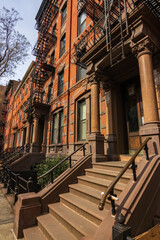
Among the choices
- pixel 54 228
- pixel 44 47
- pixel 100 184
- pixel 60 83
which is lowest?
pixel 54 228

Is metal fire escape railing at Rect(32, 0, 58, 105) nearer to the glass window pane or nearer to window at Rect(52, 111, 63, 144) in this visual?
window at Rect(52, 111, 63, 144)

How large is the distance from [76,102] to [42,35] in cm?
1039

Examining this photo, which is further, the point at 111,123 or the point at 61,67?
the point at 61,67

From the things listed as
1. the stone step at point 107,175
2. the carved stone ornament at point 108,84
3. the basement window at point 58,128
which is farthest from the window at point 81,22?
the stone step at point 107,175

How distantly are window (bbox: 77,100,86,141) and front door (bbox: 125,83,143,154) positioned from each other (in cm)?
310

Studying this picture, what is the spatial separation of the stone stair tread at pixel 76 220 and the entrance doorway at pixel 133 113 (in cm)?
404

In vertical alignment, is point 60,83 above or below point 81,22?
below

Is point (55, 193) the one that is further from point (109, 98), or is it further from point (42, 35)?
point (42, 35)

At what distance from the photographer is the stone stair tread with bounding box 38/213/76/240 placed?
2.97 metres

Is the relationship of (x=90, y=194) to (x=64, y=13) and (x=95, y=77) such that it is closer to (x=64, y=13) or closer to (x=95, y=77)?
(x=95, y=77)

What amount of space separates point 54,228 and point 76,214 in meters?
0.60

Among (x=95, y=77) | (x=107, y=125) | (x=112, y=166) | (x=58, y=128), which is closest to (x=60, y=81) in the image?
(x=58, y=128)

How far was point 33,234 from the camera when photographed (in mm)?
3350

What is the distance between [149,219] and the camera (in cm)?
286
